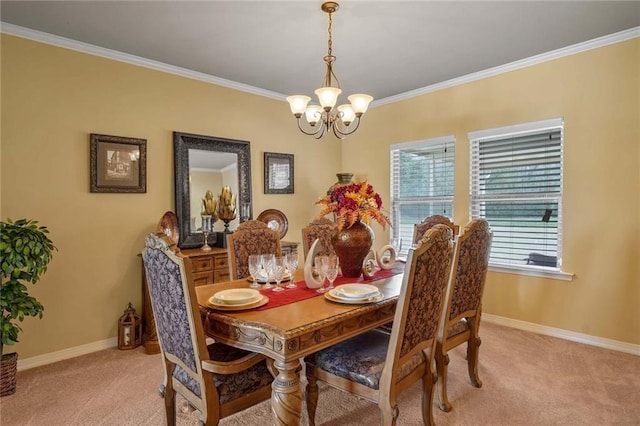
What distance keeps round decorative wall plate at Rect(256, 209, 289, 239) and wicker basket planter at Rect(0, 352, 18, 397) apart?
8.13 feet

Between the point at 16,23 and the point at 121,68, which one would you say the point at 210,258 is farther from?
the point at 16,23

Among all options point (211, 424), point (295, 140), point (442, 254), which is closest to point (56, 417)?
point (211, 424)

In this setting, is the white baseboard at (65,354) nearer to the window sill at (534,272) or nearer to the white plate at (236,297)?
the white plate at (236,297)

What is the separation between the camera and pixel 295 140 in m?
4.82

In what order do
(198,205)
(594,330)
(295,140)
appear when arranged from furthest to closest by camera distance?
1. (295,140)
2. (198,205)
3. (594,330)

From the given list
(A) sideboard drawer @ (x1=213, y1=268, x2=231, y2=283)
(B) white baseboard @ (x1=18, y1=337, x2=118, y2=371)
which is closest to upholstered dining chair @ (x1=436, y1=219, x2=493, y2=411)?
(A) sideboard drawer @ (x1=213, y1=268, x2=231, y2=283)

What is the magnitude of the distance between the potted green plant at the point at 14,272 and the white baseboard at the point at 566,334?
158 inches

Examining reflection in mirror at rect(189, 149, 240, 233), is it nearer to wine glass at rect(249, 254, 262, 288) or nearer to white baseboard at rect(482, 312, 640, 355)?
wine glass at rect(249, 254, 262, 288)

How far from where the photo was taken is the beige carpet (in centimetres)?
222

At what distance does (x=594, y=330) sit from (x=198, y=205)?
3.86 meters

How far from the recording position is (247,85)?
4.24m

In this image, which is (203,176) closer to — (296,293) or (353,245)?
(353,245)

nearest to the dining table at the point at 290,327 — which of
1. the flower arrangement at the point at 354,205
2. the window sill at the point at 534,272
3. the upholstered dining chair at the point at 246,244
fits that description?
the flower arrangement at the point at 354,205

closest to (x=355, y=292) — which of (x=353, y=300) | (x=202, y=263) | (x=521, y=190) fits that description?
(x=353, y=300)
